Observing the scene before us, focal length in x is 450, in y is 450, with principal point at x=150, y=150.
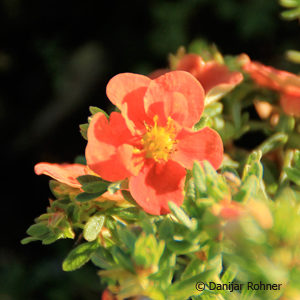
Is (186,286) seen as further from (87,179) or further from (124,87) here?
(124,87)

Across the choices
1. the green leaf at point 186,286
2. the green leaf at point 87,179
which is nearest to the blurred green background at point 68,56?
the green leaf at point 87,179

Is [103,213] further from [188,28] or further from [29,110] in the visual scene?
[29,110]

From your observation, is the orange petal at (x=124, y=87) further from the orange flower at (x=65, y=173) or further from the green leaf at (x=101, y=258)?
the green leaf at (x=101, y=258)

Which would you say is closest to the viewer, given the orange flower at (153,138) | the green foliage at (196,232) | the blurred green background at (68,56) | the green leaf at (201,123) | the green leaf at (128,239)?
the green foliage at (196,232)

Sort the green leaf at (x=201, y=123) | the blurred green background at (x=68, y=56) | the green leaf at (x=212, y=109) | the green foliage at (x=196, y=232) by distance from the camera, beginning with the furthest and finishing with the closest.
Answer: the blurred green background at (x=68, y=56) → the green leaf at (x=212, y=109) → the green leaf at (x=201, y=123) → the green foliage at (x=196, y=232)

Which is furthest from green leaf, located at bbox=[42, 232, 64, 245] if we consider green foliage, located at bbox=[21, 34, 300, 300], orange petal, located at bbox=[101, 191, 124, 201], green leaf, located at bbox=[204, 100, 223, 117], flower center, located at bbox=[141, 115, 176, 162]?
green leaf, located at bbox=[204, 100, 223, 117]

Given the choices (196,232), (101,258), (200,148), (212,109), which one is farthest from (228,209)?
(212,109)

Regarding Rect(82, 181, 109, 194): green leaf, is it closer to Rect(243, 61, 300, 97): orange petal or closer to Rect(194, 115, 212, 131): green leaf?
Rect(194, 115, 212, 131): green leaf
